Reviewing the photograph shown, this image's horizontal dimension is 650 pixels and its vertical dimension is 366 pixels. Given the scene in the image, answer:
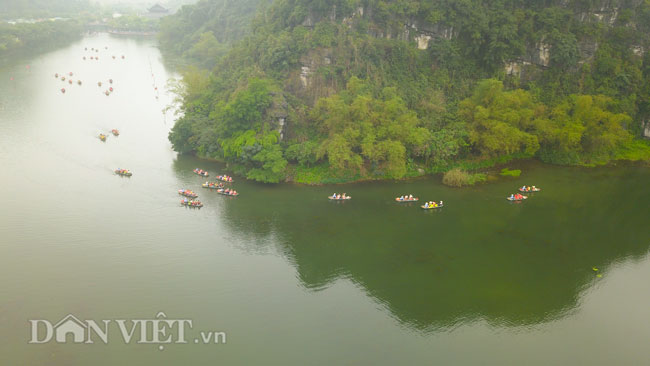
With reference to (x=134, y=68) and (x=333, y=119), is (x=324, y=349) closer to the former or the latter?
(x=333, y=119)

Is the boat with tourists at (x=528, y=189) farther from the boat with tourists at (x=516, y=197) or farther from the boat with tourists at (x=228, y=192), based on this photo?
the boat with tourists at (x=228, y=192)

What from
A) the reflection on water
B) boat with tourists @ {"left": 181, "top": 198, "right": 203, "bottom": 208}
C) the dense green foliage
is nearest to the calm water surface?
the reflection on water

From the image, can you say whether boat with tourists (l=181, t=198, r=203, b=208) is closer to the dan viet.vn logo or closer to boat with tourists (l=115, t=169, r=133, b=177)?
boat with tourists (l=115, t=169, r=133, b=177)

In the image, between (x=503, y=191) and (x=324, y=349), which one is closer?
(x=324, y=349)

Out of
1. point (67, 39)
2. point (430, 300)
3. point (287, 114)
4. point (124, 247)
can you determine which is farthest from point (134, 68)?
point (430, 300)

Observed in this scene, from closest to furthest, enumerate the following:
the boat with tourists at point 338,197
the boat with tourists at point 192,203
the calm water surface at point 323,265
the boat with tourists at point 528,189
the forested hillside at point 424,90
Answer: the calm water surface at point 323,265 < the boat with tourists at point 192,203 < the boat with tourists at point 338,197 < the boat with tourists at point 528,189 < the forested hillside at point 424,90

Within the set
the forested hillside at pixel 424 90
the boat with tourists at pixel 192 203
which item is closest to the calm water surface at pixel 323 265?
the boat with tourists at pixel 192 203
